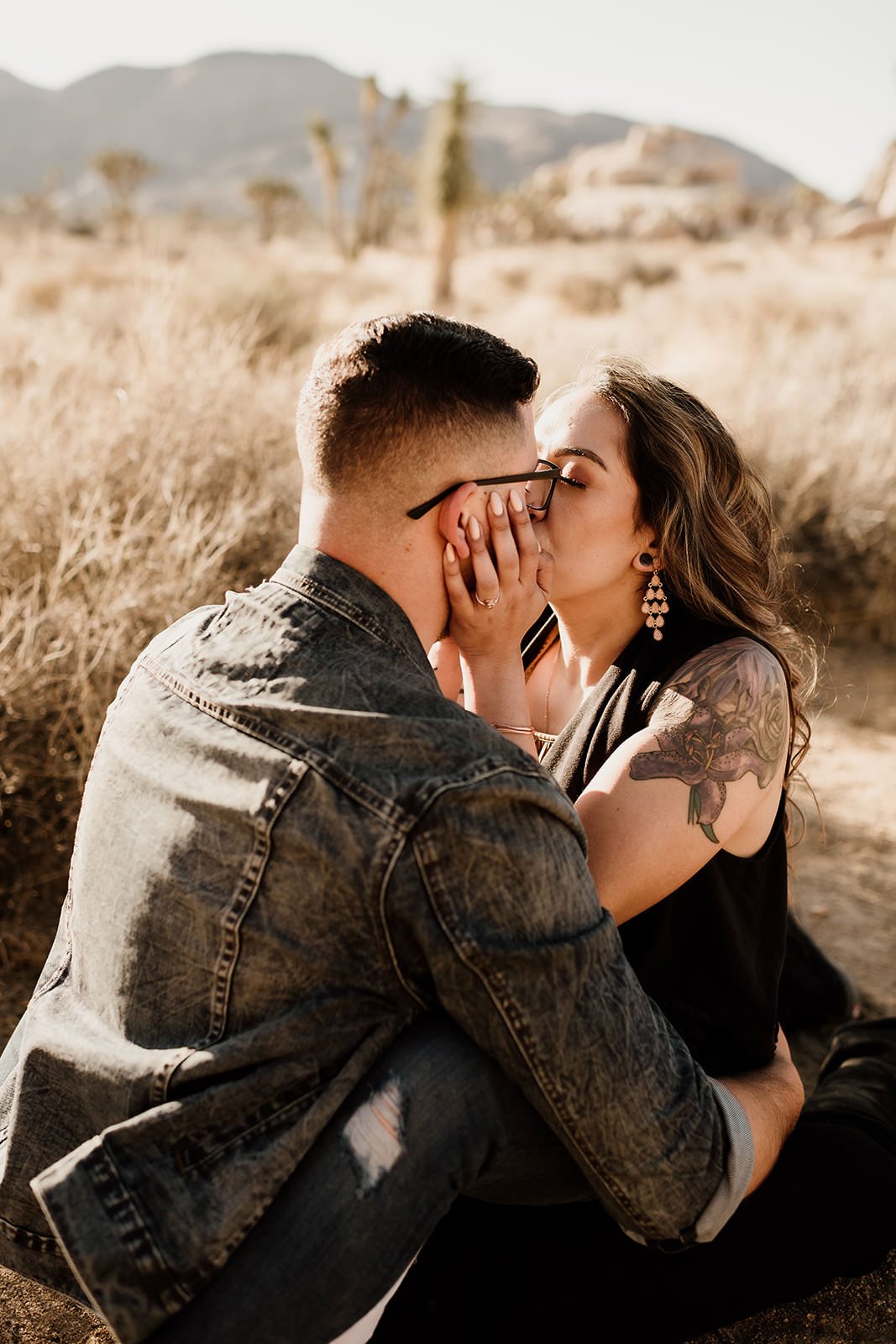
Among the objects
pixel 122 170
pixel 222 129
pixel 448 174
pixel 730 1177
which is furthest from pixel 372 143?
pixel 222 129

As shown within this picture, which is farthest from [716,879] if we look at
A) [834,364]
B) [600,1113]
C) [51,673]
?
[834,364]

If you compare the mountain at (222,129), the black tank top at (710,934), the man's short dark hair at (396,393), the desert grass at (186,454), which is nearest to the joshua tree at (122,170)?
the desert grass at (186,454)

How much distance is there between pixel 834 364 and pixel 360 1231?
8875 mm

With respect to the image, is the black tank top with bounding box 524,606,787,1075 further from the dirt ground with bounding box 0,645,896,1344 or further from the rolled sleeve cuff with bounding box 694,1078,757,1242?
the dirt ground with bounding box 0,645,896,1344

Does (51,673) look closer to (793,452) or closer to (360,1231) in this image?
(360,1231)

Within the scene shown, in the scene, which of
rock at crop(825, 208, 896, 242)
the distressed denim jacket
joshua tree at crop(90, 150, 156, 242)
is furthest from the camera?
joshua tree at crop(90, 150, 156, 242)

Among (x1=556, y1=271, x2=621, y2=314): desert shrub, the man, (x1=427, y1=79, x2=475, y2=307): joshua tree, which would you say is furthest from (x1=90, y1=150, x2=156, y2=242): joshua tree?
the man

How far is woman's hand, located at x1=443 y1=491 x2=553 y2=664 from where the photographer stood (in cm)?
203

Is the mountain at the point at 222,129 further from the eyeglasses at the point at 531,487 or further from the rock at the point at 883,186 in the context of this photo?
the eyeglasses at the point at 531,487

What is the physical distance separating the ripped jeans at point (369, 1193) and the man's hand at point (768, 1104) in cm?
60

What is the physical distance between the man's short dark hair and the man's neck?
7cm

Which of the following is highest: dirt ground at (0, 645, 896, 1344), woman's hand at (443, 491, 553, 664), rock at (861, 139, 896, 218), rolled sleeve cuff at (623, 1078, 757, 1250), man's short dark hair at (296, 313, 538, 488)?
rock at (861, 139, 896, 218)

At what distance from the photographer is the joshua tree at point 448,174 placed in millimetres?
20719

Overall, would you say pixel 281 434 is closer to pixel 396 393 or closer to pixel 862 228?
pixel 396 393
